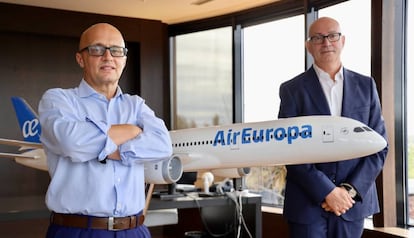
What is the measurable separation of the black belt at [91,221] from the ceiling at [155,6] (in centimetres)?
414

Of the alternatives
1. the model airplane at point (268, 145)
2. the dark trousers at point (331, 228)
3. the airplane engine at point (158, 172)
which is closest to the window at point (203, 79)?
the model airplane at point (268, 145)

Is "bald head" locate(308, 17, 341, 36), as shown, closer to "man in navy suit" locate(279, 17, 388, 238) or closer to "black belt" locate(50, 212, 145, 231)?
"man in navy suit" locate(279, 17, 388, 238)

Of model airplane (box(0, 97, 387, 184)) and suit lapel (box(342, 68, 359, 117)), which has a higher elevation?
suit lapel (box(342, 68, 359, 117))

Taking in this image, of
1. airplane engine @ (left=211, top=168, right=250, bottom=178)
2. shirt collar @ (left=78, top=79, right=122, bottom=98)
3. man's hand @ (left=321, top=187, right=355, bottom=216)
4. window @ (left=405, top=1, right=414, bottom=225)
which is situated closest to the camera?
shirt collar @ (left=78, top=79, right=122, bottom=98)

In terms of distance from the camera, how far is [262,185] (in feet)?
19.1

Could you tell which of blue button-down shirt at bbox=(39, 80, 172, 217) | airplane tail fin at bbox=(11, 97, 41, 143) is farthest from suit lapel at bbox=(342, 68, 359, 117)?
airplane tail fin at bbox=(11, 97, 41, 143)

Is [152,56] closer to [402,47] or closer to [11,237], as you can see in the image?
[11,237]

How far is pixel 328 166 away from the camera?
8.64 ft

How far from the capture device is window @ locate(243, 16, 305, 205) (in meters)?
5.57

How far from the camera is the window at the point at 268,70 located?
18.3 feet

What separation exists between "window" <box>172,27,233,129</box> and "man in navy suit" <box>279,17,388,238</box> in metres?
3.72

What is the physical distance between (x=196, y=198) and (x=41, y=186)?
9.58ft

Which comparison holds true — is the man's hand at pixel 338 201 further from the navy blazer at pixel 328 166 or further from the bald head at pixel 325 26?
the bald head at pixel 325 26

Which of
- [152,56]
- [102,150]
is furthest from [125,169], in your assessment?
[152,56]
